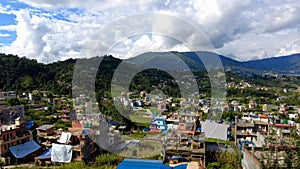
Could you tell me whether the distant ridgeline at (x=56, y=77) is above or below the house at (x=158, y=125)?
above

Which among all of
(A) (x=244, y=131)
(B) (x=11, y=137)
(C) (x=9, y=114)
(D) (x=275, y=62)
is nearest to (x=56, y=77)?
(C) (x=9, y=114)

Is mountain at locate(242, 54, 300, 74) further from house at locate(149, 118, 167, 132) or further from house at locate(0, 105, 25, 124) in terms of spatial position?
house at locate(0, 105, 25, 124)

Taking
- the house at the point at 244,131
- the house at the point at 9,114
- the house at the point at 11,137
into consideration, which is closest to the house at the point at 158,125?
the house at the point at 244,131

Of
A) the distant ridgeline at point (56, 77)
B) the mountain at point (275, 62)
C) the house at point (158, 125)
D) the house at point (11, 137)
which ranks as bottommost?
the house at point (158, 125)

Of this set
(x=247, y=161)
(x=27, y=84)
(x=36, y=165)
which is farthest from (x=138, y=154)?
(x=27, y=84)

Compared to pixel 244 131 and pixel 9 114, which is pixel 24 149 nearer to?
pixel 9 114

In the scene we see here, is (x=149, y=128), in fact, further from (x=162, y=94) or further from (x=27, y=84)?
(x=27, y=84)

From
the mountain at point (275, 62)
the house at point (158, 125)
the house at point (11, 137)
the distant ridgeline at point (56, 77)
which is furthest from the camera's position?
the mountain at point (275, 62)

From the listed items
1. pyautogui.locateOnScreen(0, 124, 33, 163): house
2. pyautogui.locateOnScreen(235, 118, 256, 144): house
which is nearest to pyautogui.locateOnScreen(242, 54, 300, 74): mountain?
pyautogui.locateOnScreen(235, 118, 256, 144): house

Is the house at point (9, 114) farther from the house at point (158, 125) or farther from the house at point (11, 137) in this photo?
the house at point (158, 125)

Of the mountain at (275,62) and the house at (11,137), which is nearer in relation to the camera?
the house at (11,137)
